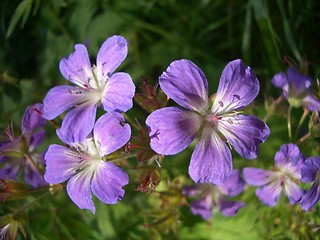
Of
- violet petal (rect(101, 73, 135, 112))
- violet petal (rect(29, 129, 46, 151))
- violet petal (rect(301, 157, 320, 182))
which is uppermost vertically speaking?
violet petal (rect(101, 73, 135, 112))

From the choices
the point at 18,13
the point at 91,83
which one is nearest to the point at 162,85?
the point at 91,83

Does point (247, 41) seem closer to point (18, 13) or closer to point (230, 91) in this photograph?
point (230, 91)

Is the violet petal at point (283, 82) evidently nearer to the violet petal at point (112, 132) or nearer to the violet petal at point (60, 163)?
the violet petal at point (112, 132)

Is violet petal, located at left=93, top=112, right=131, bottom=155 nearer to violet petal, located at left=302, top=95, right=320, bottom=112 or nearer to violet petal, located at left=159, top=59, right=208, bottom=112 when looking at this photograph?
violet petal, located at left=159, top=59, right=208, bottom=112

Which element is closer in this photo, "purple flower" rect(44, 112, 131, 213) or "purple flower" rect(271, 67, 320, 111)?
"purple flower" rect(44, 112, 131, 213)

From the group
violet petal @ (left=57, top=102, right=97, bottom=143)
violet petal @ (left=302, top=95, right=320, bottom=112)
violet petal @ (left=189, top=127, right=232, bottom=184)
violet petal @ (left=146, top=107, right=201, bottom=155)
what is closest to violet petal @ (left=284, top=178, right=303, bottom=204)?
violet petal @ (left=302, top=95, right=320, bottom=112)

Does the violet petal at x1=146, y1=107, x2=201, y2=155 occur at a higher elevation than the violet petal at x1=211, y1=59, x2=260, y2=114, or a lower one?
lower

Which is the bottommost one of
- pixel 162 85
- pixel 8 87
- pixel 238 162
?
pixel 238 162
